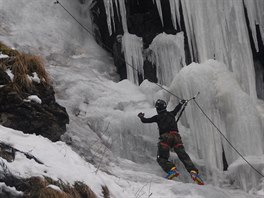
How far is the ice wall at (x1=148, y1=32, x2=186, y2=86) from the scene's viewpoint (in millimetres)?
10500

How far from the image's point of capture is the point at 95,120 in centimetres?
912

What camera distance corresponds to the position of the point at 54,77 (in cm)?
991

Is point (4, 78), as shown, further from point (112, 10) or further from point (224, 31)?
point (224, 31)

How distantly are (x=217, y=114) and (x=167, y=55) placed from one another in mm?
2038

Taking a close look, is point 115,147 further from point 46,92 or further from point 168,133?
point 46,92

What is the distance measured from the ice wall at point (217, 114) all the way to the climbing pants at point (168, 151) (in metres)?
0.93

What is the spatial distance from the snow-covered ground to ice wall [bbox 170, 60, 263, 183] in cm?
3

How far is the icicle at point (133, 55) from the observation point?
10.9m

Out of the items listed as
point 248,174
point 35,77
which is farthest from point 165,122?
point 35,77

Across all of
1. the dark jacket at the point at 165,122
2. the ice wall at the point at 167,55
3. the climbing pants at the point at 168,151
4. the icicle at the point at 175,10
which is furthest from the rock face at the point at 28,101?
the icicle at the point at 175,10

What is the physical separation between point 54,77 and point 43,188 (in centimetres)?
593

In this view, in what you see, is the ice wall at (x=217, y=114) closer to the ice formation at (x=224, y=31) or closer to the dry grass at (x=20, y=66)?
the ice formation at (x=224, y=31)

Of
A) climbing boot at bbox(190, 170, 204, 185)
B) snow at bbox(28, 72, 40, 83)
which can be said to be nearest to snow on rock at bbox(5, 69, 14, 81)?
snow at bbox(28, 72, 40, 83)

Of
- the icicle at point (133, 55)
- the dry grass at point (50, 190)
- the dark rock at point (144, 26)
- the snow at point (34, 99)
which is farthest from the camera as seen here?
the dark rock at point (144, 26)
